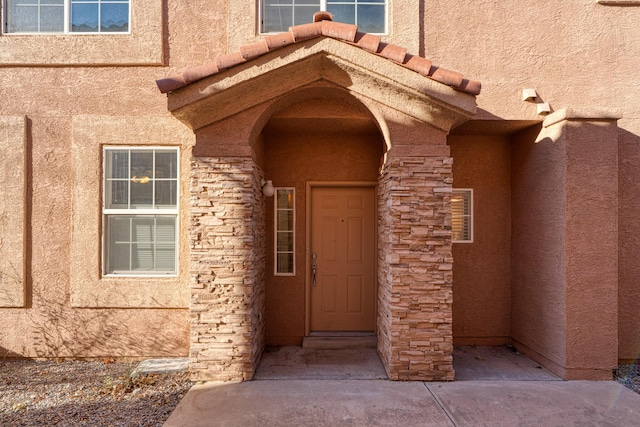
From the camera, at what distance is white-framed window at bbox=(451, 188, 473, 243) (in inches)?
229

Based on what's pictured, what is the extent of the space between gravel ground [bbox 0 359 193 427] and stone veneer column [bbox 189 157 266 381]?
1.71 ft

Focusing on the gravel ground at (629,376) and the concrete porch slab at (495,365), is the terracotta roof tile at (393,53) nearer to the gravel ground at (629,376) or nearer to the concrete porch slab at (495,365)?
the concrete porch slab at (495,365)

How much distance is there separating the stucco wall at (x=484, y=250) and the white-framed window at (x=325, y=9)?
2244 millimetres

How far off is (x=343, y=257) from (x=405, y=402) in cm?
248

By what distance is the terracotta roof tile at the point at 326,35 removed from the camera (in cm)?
417

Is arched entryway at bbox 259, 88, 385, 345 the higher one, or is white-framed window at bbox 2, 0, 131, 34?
white-framed window at bbox 2, 0, 131, 34

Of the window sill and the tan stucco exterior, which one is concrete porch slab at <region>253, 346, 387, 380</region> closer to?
the tan stucco exterior

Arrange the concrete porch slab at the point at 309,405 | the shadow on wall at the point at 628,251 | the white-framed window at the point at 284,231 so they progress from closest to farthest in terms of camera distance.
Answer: the concrete porch slab at the point at 309,405 < the shadow on wall at the point at 628,251 < the white-framed window at the point at 284,231

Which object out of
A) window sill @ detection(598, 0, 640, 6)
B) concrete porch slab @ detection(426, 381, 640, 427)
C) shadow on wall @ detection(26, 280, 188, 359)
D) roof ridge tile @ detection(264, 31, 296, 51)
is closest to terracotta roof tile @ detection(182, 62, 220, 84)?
roof ridge tile @ detection(264, 31, 296, 51)

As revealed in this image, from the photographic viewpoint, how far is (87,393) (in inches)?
169

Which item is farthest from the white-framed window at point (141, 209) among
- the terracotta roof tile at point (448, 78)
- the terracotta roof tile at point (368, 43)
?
the terracotta roof tile at point (448, 78)

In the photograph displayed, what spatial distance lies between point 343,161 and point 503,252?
3.00 m

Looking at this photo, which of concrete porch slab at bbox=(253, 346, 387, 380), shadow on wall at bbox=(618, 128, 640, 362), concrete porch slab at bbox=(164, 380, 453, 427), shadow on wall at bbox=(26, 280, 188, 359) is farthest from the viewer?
shadow on wall at bbox=(26, 280, 188, 359)

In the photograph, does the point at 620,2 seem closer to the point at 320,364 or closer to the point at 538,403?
the point at 538,403
